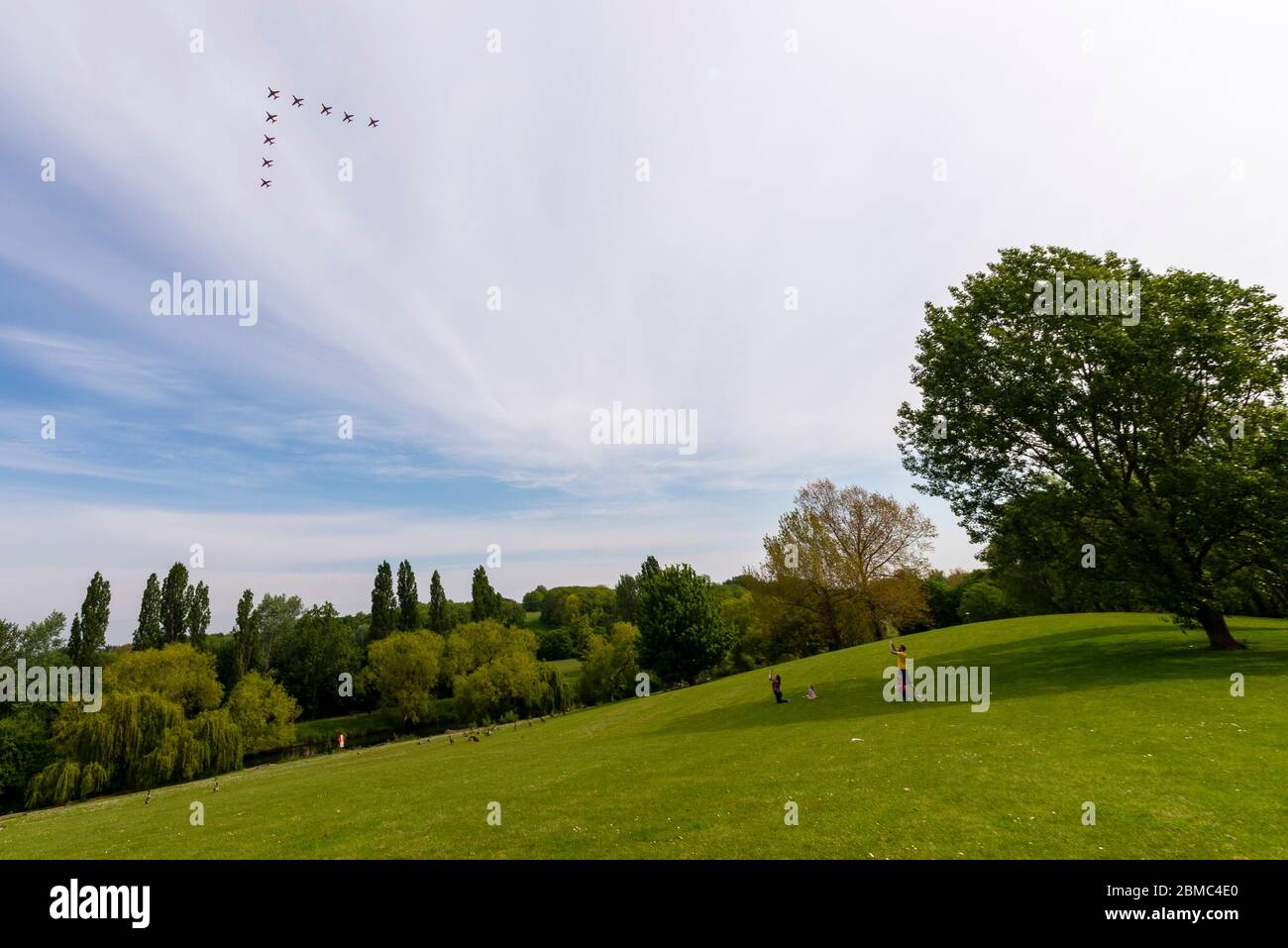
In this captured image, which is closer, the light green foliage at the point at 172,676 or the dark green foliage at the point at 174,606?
the light green foliage at the point at 172,676

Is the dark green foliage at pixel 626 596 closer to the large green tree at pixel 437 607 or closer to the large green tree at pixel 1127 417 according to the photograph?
the large green tree at pixel 437 607

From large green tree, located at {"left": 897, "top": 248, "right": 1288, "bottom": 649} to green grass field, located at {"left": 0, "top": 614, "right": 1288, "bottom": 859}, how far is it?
18.6 feet

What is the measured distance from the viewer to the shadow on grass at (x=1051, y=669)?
2494 centimetres

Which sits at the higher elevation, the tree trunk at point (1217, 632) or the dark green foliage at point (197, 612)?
the tree trunk at point (1217, 632)

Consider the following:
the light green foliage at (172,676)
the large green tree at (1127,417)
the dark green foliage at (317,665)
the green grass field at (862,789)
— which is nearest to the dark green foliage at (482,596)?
the dark green foliage at (317,665)

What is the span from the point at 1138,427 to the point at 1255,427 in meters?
4.27

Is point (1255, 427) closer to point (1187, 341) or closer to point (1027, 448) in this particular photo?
point (1187, 341)

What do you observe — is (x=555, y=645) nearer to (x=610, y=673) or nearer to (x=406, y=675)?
(x=406, y=675)

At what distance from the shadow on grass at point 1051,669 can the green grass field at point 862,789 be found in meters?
0.26

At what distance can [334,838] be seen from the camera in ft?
49.1

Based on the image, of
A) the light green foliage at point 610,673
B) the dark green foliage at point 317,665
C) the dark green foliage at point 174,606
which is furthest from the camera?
the dark green foliage at point 317,665

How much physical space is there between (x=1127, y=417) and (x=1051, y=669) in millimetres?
14296

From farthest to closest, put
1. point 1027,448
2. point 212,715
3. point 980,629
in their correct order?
point 212,715, point 980,629, point 1027,448
